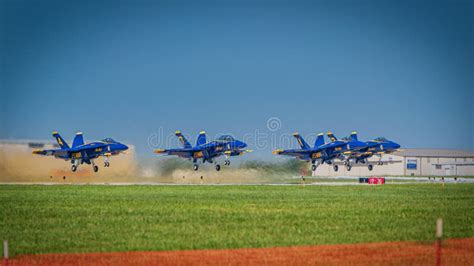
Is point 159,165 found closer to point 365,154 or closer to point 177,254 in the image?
point 365,154

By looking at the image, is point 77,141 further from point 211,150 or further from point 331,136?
point 331,136

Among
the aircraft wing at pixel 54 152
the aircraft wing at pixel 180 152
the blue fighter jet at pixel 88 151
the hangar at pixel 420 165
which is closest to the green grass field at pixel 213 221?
the aircraft wing at pixel 54 152

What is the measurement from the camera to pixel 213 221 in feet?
110

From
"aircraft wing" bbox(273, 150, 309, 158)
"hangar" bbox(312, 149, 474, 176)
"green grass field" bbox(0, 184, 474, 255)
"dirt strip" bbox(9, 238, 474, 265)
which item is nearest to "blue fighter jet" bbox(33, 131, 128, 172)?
"aircraft wing" bbox(273, 150, 309, 158)

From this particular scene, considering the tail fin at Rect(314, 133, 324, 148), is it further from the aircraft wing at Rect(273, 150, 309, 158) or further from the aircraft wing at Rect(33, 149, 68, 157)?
the aircraft wing at Rect(33, 149, 68, 157)

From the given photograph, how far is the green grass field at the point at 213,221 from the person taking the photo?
26797 mm

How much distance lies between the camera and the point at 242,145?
8088 centimetres

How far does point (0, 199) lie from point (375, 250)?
103 ft

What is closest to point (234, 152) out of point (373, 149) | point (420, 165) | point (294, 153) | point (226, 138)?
point (226, 138)

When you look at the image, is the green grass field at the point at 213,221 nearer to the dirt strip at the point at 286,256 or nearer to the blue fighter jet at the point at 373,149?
the dirt strip at the point at 286,256

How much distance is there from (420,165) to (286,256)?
118484 millimetres

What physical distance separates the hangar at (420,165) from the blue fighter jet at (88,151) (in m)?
53.9

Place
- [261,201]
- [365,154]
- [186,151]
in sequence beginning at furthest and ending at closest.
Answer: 1. [365,154]
2. [186,151]
3. [261,201]

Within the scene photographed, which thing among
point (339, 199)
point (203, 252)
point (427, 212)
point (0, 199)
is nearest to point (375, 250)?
point (203, 252)
